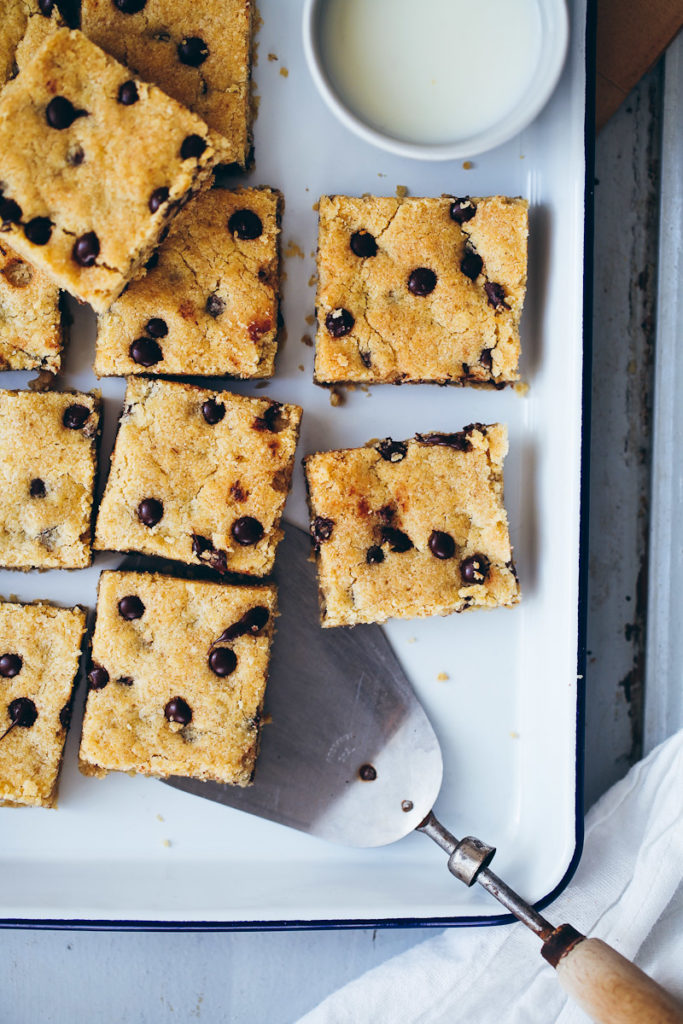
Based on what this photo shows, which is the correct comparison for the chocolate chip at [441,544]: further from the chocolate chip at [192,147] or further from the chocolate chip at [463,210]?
the chocolate chip at [192,147]

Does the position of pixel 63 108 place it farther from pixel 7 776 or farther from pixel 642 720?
pixel 642 720

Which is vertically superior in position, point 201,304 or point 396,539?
point 201,304

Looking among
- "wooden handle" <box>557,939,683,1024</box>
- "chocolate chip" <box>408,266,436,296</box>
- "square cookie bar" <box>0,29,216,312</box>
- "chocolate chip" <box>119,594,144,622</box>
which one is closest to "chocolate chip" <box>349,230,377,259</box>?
"chocolate chip" <box>408,266,436,296</box>

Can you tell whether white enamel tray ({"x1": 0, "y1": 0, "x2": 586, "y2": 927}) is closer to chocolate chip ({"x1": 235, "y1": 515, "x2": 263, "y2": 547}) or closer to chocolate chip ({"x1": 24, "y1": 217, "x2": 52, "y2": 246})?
chocolate chip ({"x1": 235, "y1": 515, "x2": 263, "y2": 547})

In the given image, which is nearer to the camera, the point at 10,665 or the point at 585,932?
the point at 10,665

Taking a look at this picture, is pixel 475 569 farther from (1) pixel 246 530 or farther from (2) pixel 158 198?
(2) pixel 158 198

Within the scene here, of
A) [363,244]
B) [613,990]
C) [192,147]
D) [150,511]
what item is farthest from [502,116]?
[613,990]

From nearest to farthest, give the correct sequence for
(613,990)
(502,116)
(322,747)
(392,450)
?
(613,990), (502,116), (392,450), (322,747)

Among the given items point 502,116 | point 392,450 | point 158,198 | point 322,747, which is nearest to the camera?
point 158,198
